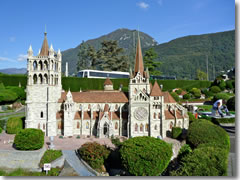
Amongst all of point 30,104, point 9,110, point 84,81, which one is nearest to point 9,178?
point 30,104

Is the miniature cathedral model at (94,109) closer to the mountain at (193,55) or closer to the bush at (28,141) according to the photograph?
the bush at (28,141)

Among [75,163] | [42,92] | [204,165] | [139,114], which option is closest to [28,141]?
[75,163]

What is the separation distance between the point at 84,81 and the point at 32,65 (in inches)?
1083

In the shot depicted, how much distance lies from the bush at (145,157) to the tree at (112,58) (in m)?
55.3

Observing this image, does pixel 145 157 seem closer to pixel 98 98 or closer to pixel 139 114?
pixel 139 114

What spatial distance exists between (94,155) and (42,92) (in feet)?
49.7

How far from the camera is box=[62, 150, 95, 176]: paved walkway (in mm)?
18353

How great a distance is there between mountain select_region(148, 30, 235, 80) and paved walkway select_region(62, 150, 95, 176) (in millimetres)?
65643

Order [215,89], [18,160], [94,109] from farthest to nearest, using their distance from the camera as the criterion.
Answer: [215,89]
[94,109]
[18,160]

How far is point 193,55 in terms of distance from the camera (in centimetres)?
10519

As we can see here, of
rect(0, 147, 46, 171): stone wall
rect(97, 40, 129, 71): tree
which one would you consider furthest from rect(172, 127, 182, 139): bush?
rect(97, 40, 129, 71): tree

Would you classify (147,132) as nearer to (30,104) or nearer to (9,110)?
(30,104)

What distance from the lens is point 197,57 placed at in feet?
333

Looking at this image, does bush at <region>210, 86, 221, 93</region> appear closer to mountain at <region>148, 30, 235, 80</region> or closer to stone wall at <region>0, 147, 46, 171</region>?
mountain at <region>148, 30, 235, 80</region>
